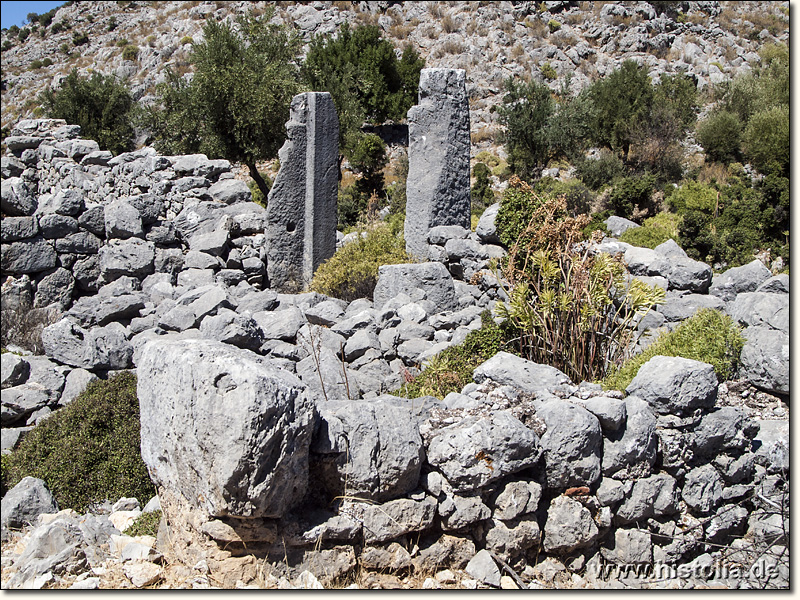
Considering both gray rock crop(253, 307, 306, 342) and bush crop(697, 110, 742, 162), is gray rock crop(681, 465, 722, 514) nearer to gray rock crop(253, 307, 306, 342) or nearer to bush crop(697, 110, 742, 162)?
gray rock crop(253, 307, 306, 342)

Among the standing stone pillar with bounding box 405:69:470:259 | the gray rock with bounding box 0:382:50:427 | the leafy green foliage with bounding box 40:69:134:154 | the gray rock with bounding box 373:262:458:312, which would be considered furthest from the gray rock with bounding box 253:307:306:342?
the leafy green foliage with bounding box 40:69:134:154

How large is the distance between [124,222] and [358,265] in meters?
4.01

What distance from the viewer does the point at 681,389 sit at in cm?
500

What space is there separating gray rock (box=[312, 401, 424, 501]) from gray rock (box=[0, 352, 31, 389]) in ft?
14.7

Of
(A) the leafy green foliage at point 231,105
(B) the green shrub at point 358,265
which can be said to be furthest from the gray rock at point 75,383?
(A) the leafy green foliage at point 231,105

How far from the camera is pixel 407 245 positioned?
414 inches

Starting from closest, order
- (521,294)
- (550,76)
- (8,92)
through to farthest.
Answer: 1. (521,294)
2. (550,76)
3. (8,92)

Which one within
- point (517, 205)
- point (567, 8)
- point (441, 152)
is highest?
point (567, 8)

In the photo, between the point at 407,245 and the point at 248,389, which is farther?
the point at 407,245

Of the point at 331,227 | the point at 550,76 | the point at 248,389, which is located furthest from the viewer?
the point at 550,76

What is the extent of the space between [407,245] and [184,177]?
14.1 ft

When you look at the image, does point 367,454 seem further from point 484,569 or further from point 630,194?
point 630,194

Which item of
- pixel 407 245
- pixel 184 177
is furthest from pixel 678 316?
pixel 184 177

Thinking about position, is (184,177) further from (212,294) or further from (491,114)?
(491,114)
